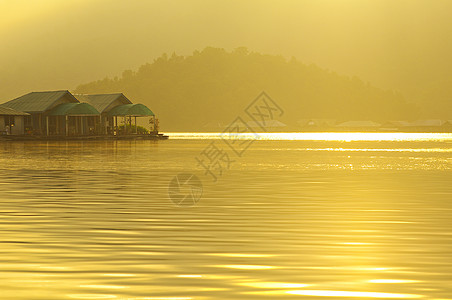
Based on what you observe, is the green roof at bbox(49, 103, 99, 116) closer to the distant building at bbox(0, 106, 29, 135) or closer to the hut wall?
the hut wall

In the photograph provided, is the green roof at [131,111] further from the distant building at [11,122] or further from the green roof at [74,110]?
the distant building at [11,122]

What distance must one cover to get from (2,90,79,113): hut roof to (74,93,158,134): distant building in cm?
471

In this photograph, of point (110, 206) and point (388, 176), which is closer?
point (110, 206)

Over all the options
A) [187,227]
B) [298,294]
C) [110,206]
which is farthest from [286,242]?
[110,206]

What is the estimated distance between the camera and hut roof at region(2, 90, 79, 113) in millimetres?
83438

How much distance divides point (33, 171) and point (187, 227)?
17886 millimetres

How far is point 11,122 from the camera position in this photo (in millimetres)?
81875

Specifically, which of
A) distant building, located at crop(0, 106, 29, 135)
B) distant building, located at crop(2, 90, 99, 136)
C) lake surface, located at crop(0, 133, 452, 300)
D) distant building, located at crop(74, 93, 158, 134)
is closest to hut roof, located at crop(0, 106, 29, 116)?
distant building, located at crop(0, 106, 29, 135)

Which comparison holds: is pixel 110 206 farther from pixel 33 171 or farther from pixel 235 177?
pixel 33 171

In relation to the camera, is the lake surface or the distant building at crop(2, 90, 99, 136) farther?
the distant building at crop(2, 90, 99, 136)

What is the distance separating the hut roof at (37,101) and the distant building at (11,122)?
1839mm

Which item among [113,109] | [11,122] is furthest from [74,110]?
[113,109]

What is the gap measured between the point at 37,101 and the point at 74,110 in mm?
7059

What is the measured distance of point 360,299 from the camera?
687 cm
